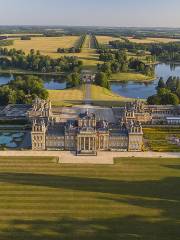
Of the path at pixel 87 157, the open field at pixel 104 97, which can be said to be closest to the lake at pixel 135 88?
the open field at pixel 104 97

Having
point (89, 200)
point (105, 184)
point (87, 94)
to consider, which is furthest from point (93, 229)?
point (87, 94)

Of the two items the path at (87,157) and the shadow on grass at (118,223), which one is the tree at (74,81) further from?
the shadow on grass at (118,223)

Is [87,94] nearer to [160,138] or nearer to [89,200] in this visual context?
[160,138]

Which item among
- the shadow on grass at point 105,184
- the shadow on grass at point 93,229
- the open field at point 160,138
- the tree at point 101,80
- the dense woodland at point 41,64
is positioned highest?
the dense woodland at point 41,64

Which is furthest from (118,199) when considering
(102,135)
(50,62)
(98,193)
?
(50,62)

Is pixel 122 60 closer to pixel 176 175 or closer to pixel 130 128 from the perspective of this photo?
pixel 130 128

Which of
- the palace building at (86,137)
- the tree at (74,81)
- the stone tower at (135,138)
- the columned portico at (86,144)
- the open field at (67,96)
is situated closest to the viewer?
the columned portico at (86,144)

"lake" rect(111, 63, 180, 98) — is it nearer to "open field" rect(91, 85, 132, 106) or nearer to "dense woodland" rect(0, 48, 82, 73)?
"open field" rect(91, 85, 132, 106)
